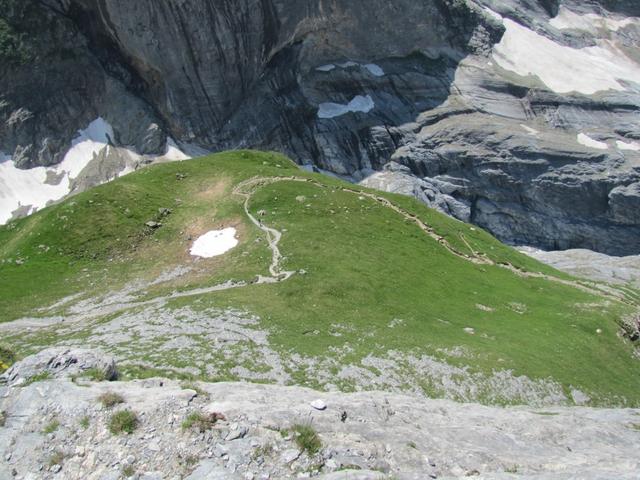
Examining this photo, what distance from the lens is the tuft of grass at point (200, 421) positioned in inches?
466

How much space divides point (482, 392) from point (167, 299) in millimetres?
17465

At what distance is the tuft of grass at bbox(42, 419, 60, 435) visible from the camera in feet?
39.2

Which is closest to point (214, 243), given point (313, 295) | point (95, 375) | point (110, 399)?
point (313, 295)

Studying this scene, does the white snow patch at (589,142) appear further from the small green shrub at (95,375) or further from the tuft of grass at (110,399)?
the tuft of grass at (110,399)

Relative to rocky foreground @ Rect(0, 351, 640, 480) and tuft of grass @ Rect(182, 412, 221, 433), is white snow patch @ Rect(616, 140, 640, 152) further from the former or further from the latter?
tuft of grass @ Rect(182, 412, 221, 433)

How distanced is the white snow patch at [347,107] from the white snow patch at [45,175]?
46.2 meters

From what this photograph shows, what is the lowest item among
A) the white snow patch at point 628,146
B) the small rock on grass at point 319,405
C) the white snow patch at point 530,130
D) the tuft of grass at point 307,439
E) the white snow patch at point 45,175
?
the white snow patch at point 628,146

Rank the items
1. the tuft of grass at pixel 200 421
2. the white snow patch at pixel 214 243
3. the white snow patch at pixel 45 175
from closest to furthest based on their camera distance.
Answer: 1. the tuft of grass at pixel 200 421
2. the white snow patch at pixel 214 243
3. the white snow patch at pixel 45 175

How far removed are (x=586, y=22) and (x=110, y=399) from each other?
600 feet

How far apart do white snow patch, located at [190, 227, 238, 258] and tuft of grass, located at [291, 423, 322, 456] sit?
85.3 feet

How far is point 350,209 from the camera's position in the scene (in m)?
44.5

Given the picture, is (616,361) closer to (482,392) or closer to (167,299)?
(482,392)

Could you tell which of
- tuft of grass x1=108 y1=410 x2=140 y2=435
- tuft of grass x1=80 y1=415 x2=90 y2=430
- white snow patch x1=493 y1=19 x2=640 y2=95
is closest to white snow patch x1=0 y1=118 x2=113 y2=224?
tuft of grass x1=80 y1=415 x2=90 y2=430

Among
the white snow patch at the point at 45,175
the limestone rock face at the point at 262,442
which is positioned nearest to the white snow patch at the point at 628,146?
the white snow patch at the point at 45,175
